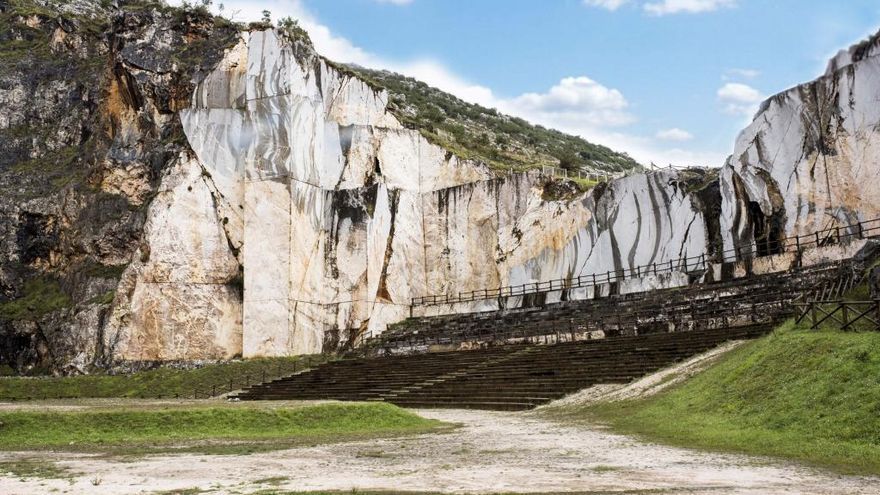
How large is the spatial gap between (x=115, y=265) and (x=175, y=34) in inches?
592

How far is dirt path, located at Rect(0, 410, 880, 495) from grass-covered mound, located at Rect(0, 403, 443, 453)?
1.80 m

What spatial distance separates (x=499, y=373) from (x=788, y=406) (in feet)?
52.4

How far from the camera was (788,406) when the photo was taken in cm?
1398

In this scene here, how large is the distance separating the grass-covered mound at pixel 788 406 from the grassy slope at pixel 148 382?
75.6 ft

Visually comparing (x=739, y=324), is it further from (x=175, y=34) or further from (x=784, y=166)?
(x=175, y=34)

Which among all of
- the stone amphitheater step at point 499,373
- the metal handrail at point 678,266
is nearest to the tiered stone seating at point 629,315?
the stone amphitheater step at point 499,373

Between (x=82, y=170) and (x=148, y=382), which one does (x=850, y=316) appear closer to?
(x=148, y=382)

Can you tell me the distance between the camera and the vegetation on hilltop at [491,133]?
6975 centimetres

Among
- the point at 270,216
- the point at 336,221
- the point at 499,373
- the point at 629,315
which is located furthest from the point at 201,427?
the point at 336,221

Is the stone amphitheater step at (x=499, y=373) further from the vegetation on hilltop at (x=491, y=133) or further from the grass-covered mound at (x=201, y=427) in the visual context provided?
the vegetation on hilltop at (x=491, y=133)

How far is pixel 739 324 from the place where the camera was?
1075 inches

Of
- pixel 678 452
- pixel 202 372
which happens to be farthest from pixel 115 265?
pixel 678 452

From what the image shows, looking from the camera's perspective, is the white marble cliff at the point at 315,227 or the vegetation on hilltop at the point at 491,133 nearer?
Result: the white marble cliff at the point at 315,227

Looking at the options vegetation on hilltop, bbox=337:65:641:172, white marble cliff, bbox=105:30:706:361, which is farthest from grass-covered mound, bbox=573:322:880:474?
vegetation on hilltop, bbox=337:65:641:172
